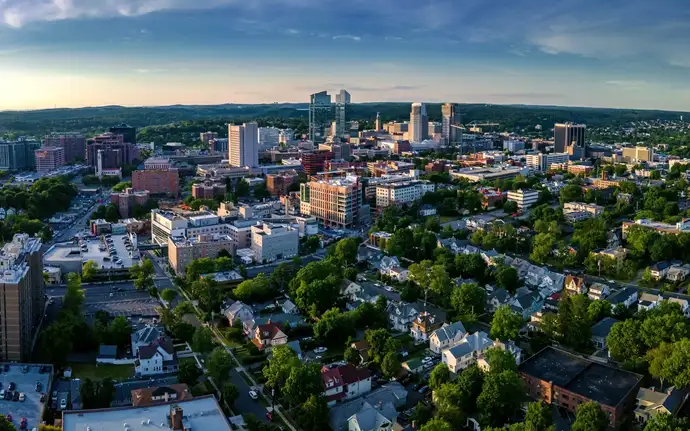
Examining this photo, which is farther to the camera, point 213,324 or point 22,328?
point 213,324

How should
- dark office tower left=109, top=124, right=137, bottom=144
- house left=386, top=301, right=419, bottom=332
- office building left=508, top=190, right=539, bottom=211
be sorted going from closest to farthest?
house left=386, top=301, right=419, bottom=332
office building left=508, top=190, right=539, bottom=211
dark office tower left=109, top=124, right=137, bottom=144

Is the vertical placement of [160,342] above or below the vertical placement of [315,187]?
below

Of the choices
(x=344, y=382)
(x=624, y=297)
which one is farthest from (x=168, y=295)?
(x=624, y=297)

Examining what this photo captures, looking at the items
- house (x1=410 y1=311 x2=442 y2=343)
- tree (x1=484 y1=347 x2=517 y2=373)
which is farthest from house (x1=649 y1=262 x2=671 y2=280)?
tree (x1=484 y1=347 x2=517 y2=373)

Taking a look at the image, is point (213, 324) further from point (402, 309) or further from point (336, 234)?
point (336, 234)

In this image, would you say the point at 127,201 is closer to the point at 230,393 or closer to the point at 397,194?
the point at 397,194

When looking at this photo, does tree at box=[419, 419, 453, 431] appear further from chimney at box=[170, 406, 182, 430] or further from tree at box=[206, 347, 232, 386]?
tree at box=[206, 347, 232, 386]

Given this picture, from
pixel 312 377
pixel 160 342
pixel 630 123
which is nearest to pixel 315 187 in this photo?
pixel 160 342

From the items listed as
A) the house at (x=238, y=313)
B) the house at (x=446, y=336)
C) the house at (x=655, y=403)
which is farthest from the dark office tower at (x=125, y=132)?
the house at (x=655, y=403)
